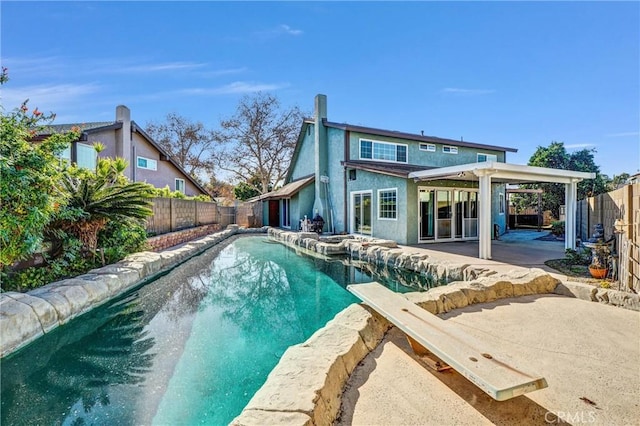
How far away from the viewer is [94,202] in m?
7.65

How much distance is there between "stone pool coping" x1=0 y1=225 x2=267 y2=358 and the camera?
459 centimetres

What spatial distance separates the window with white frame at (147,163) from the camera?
57.7 feet

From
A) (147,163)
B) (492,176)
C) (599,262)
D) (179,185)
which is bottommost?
(599,262)

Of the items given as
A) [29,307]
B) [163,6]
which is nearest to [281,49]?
[163,6]

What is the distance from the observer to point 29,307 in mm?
4953

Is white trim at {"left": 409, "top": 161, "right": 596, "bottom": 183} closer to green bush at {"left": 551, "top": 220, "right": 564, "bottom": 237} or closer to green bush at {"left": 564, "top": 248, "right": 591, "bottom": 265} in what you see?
green bush at {"left": 564, "top": 248, "right": 591, "bottom": 265}

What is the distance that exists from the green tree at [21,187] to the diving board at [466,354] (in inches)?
229

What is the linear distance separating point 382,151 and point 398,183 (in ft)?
15.8

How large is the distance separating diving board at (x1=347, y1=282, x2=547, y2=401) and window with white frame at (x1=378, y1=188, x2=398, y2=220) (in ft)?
30.7

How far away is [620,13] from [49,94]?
667 inches

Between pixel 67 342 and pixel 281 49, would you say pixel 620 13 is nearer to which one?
pixel 281 49

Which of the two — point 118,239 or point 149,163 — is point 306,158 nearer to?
point 149,163

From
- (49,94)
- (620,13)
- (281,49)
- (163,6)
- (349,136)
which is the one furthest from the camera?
(349,136)

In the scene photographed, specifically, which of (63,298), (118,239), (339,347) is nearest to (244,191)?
(118,239)
